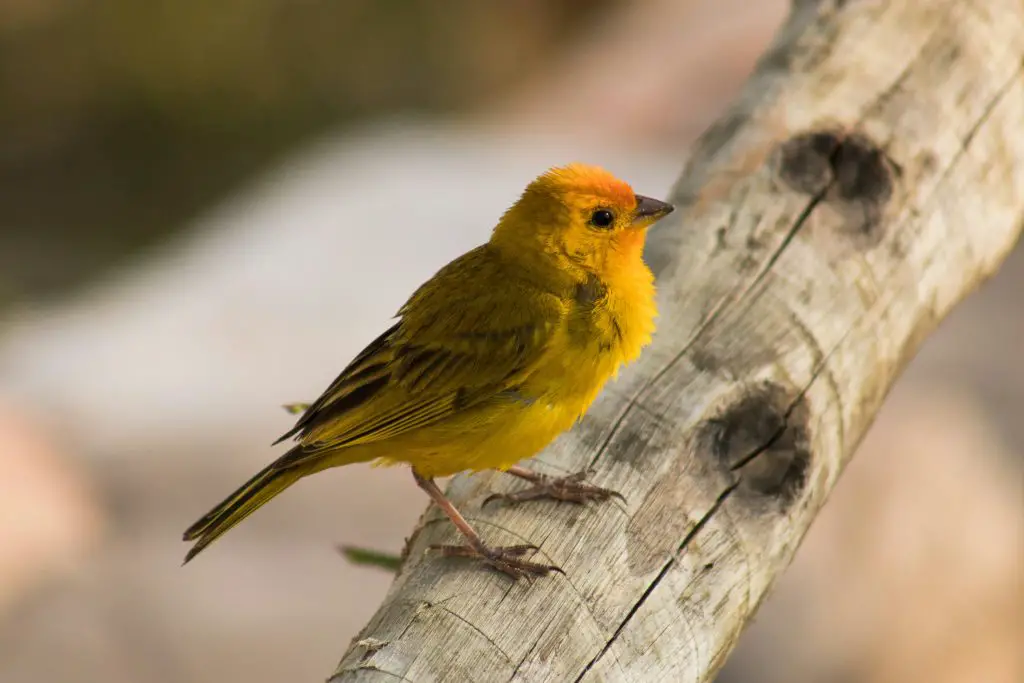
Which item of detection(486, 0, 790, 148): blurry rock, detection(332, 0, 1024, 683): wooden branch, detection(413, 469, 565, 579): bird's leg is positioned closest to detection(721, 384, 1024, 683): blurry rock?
detection(332, 0, 1024, 683): wooden branch

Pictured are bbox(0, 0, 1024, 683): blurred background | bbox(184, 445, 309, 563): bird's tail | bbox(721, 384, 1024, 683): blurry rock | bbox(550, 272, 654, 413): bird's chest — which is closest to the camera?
bbox(184, 445, 309, 563): bird's tail

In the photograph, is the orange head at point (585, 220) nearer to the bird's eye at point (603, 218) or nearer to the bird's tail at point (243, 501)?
the bird's eye at point (603, 218)

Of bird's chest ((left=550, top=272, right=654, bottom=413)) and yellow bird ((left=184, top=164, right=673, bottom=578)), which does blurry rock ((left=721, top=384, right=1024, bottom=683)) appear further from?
bird's chest ((left=550, top=272, right=654, bottom=413))

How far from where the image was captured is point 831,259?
3.62m

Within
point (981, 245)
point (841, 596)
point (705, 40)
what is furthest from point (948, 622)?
point (705, 40)

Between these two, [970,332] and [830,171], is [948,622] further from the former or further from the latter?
[830,171]

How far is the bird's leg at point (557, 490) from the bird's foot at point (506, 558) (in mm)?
195

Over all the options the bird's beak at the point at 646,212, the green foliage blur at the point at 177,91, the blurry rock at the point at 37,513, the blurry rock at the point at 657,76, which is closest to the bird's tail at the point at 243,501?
the bird's beak at the point at 646,212

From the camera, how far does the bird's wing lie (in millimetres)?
3465

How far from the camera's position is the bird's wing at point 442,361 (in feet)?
11.4

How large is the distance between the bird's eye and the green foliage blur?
34.0ft

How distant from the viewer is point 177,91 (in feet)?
44.6

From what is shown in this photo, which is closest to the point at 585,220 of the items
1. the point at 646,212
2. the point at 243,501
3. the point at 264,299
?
the point at 646,212

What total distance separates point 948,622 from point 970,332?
202cm
